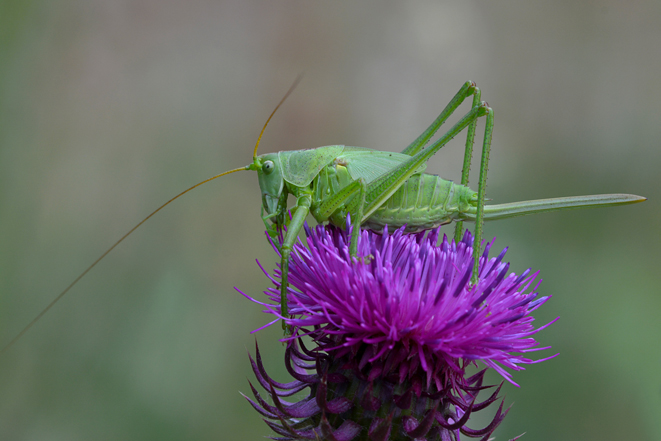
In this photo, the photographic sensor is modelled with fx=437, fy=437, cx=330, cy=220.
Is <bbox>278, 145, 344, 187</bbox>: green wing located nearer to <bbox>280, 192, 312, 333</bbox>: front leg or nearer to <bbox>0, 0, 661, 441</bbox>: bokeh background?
<bbox>280, 192, 312, 333</bbox>: front leg

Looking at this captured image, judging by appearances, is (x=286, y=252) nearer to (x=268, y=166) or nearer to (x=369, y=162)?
(x=268, y=166)

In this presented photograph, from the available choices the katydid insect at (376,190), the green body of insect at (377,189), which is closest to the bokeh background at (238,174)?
the katydid insect at (376,190)

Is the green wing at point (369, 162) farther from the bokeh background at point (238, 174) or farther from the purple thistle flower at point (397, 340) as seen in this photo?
the bokeh background at point (238, 174)

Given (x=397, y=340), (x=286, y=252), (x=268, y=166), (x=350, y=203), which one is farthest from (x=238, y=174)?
(x=397, y=340)

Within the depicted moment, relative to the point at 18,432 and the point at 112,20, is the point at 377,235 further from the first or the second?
the point at 112,20

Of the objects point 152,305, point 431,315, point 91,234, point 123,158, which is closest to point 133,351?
point 152,305
